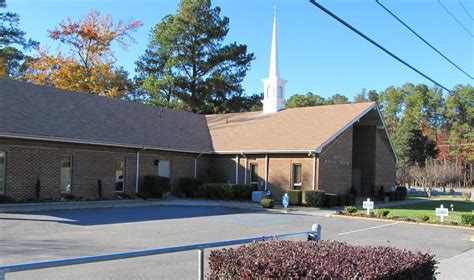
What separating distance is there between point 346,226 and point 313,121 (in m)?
14.0

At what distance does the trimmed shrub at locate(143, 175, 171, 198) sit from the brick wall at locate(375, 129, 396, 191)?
1625cm

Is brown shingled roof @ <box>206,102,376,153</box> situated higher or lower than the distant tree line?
lower

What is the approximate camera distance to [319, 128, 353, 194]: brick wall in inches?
1123

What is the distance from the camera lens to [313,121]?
104 feet

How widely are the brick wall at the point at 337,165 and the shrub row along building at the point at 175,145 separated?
0.06 metres

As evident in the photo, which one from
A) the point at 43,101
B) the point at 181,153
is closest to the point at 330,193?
the point at 181,153

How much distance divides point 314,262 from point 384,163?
1297 inches

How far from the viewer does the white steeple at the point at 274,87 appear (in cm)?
3612

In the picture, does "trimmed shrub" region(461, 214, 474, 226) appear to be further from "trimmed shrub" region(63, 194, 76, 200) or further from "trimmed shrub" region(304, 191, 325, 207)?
"trimmed shrub" region(63, 194, 76, 200)

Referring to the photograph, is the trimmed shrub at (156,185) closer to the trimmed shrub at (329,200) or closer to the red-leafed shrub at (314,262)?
the trimmed shrub at (329,200)

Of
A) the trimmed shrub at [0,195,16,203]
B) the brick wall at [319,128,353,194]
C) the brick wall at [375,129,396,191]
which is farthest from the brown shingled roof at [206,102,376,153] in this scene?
the trimmed shrub at [0,195,16,203]

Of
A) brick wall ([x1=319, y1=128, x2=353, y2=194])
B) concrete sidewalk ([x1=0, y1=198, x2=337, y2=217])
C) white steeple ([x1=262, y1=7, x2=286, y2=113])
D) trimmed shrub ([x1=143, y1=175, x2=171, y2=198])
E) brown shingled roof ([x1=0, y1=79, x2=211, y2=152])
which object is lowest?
concrete sidewalk ([x1=0, y1=198, x2=337, y2=217])

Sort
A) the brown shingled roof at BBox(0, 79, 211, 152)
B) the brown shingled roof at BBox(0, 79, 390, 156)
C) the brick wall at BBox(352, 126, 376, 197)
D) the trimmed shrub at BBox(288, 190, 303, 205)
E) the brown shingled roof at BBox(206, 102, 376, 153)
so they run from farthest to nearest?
the brick wall at BBox(352, 126, 376, 197) → the brown shingled roof at BBox(206, 102, 376, 153) → the trimmed shrub at BBox(288, 190, 303, 205) → the brown shingled roof at BBox(0, 79, 390, 156) → the brown shingled roof at BBox(0, 79, 211, 152)

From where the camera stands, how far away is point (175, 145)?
1185 inches
